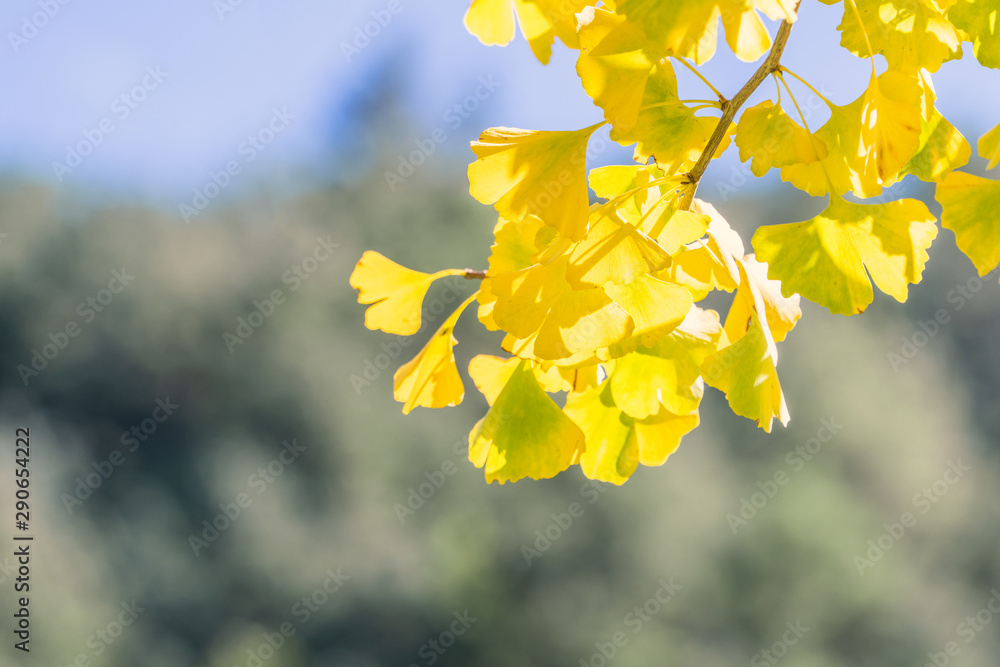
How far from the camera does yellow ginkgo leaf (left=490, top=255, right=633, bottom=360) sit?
15.5 inches

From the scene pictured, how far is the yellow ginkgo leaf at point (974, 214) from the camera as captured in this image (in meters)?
0.42

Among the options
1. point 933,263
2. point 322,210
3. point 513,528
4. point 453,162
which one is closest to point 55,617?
point 513,528

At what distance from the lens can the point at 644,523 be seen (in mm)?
8883

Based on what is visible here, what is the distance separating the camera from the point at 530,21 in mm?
489

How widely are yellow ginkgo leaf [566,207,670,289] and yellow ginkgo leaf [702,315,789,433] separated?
9 cm

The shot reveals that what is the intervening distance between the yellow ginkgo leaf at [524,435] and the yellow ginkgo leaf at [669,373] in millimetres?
49

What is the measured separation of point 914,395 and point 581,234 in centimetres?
1131

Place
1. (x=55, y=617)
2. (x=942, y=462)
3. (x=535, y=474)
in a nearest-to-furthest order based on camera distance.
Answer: (x=535, y=474) → (x=55, y=617) → (x=942, y=462)

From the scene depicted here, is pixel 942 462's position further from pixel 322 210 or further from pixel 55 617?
pixel 55 617
